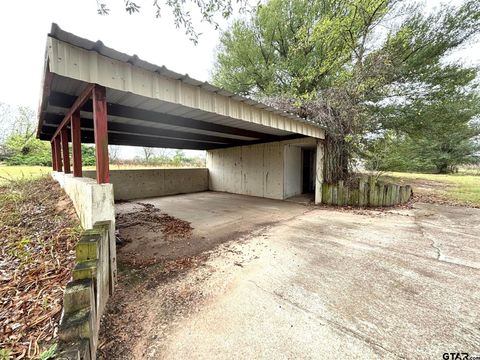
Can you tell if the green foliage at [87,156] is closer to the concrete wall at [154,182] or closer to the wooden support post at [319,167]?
the concrete wall at [154,182]

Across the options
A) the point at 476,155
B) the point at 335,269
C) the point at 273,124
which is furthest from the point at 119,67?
the point at 476,155

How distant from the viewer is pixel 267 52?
10.5 metres

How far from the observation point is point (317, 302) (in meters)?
2.00

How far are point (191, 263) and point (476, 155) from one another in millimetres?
27366

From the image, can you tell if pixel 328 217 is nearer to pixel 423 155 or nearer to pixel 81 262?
pixel 81 262

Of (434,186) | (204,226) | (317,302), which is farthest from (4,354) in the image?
(434,186)

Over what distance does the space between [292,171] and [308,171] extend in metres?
1.64

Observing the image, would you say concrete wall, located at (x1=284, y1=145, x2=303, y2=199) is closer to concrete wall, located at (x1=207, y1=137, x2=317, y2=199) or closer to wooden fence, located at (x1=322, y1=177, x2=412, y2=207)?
concrete wall, located at (x1=207, y1=137, x2=317, y2=199)

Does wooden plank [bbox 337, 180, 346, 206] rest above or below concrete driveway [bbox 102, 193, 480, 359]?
above

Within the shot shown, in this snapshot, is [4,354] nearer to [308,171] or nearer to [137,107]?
[137,107]

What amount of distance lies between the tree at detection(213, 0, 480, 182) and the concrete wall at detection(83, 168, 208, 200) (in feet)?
17.2

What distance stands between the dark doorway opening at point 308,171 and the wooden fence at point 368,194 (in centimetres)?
287

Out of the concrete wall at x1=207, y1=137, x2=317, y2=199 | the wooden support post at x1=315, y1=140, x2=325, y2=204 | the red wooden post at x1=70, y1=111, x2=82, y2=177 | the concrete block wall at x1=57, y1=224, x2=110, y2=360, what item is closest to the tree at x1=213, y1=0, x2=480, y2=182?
the wooden support post at x1=315, y1=140, x2=325, y2=204

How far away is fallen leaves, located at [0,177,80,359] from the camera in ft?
4.28
